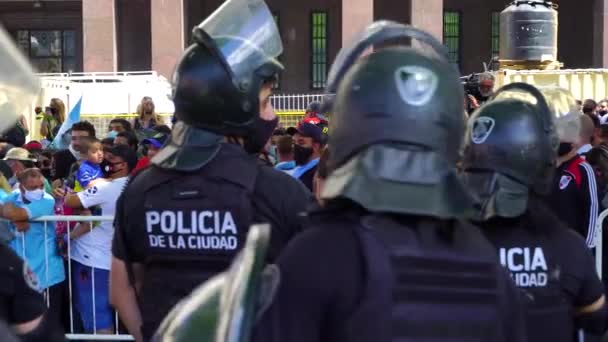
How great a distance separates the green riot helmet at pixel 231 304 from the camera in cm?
173

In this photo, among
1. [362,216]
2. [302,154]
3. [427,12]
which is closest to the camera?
[362,216]

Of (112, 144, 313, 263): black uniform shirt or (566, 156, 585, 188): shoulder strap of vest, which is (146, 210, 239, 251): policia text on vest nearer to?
(112, 144, 313, 263): black uniform shirt

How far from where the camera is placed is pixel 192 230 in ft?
10.5

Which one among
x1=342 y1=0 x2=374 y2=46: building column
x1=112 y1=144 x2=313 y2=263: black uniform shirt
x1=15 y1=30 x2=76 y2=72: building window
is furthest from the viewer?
x1=15 y1=30 x2=76 y2=72: building window

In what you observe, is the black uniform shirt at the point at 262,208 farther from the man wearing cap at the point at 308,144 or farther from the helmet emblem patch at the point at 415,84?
the man wearing cap at the point at 308,144

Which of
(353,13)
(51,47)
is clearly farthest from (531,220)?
(51,47)

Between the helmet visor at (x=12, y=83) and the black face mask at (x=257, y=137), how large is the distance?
59.2 inches

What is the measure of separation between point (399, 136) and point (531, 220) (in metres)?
1.33

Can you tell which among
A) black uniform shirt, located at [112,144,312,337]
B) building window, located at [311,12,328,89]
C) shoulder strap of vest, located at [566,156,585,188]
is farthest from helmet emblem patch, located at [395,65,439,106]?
building window, located at [311,12,328,89]

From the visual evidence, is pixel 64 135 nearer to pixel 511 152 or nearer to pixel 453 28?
pixel 511 152

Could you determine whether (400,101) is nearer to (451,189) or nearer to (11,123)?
(451,189)

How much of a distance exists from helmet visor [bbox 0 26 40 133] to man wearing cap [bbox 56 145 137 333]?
4.82 metres

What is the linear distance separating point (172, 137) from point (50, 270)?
12.2ft

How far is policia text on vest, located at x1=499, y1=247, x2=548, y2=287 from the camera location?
3.01 metres
